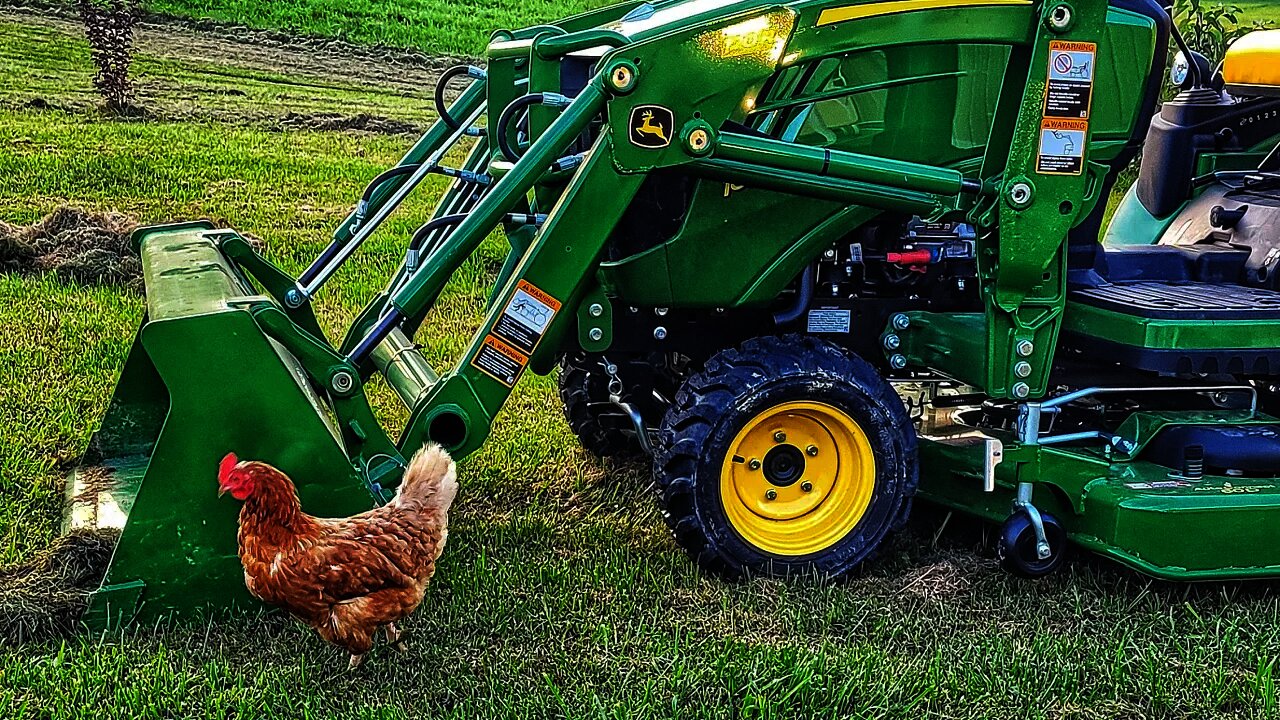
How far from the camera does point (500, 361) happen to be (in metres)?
3.92

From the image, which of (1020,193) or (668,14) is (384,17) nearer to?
(668,14)

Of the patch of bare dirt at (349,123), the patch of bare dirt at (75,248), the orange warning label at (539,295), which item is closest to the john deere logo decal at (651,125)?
the orange warning label at (539,295)

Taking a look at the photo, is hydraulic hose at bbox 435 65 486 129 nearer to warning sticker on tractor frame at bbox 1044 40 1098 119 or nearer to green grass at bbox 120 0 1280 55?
warning sticker on tractor frame at bbox 1044 40 1098 119

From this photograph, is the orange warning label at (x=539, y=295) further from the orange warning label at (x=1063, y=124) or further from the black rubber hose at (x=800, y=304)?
the orange warning label at (x=1063, y=124)

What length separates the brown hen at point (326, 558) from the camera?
3.54m

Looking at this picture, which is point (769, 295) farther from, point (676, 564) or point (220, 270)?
point (220, 270)

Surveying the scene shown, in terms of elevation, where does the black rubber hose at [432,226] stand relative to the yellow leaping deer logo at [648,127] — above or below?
below

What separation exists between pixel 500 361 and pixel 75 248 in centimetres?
531

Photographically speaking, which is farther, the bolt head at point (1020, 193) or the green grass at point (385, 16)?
the green grass at point (385, 16)

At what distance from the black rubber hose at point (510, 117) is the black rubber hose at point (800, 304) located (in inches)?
39.4

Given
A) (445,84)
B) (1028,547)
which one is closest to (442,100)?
(445,84)

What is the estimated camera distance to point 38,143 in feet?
37.3

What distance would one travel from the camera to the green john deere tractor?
3.79 meters

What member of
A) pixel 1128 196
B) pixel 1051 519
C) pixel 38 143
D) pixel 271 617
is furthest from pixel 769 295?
pixel 38 143
